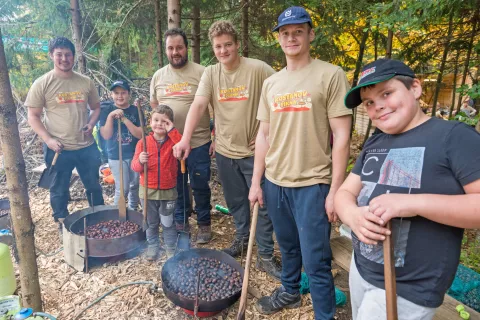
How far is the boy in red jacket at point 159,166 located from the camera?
3600mm

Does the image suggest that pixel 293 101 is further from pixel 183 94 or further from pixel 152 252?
pixel 152 252

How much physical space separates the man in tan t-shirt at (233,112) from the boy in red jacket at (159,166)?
40 centimetres

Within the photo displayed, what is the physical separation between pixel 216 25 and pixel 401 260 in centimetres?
276

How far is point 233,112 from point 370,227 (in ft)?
7.43

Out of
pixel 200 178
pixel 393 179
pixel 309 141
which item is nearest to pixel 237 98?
pixel 309 141

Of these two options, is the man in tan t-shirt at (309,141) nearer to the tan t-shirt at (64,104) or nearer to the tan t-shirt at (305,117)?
the tan t-shirt at (305,117)

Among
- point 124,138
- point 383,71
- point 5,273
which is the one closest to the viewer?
point 383,71

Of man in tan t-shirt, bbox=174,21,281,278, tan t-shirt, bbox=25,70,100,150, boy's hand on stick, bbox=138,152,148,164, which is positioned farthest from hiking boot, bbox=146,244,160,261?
tan t-shirt, bbox=25,70,100,150

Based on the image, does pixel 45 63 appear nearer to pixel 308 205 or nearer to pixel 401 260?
pixel 308 205

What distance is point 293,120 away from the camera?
2.41 m

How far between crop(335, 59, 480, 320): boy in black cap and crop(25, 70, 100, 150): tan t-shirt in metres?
3.96

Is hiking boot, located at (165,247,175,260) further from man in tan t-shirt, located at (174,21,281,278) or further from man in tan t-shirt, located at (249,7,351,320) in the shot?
man in tan t-shirt, located at (249,7,351,320)

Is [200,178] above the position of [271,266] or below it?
above

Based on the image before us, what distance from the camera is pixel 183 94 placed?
13.1 feet
